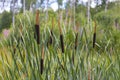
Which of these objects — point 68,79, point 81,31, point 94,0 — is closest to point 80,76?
point 68,79

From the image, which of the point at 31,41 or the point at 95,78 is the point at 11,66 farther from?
the point at 95,78

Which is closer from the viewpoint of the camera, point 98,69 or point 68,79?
point 68,79

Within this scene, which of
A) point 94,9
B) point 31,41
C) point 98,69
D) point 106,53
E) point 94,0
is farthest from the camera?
point 94,0

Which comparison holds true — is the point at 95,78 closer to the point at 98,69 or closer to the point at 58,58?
the point at 98,69

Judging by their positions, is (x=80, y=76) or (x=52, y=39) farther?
(x=52, y=39)

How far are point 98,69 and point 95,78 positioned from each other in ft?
0.25

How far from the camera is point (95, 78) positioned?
4.90 ft

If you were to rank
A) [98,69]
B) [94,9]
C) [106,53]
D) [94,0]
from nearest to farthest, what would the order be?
[98,69]
[106,53]
[94,9]
[94,0]

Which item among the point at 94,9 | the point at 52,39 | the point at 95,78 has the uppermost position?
the point at 52,39

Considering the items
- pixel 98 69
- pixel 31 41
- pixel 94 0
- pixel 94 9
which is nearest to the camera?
pixel 31 41

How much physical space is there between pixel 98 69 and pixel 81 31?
0.20m

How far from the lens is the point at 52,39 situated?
1.64 metres

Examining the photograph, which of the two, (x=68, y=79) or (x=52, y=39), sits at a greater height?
(x=52, y=39)

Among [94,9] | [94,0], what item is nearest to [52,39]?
[94,9]
